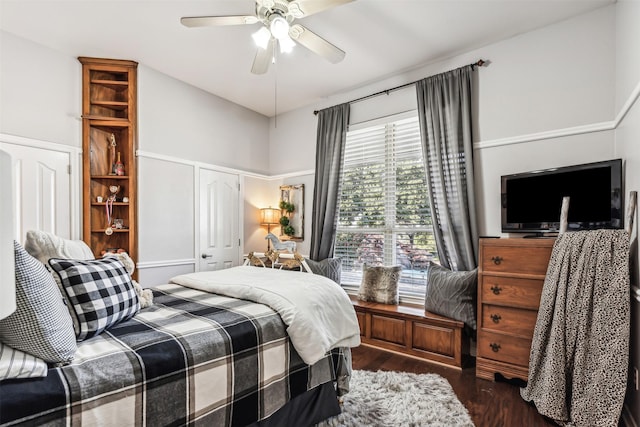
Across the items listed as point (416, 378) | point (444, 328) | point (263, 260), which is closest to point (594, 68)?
point (444, 328)

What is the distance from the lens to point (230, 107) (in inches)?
173

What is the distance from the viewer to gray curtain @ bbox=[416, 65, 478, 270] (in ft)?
9.79

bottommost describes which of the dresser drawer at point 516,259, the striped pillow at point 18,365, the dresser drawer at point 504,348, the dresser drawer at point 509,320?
the dresser drawer at point 504,348

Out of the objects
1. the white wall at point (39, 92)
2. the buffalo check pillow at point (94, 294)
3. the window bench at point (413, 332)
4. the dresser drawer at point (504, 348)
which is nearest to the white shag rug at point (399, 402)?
the window bench at point (413, 332)

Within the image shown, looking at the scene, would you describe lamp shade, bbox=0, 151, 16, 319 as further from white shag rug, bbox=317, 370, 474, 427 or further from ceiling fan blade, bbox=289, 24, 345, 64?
ceiling fan blade, bbox=289, 24, 345, 64

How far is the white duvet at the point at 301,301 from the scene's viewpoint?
1.66 m

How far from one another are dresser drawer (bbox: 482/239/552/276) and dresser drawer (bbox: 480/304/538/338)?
0.29 metres

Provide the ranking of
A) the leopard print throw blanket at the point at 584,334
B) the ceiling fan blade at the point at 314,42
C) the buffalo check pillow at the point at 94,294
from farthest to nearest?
the ceiling fan blade at the point at 314,42
the leopard print throw blanket at the point at 584,334
the buffalo check pillow at the point at 94,294

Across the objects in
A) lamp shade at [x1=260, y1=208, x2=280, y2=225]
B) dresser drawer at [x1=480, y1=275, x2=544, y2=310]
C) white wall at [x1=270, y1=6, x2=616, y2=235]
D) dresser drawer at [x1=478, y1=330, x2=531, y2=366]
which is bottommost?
dresser drawer at [x1=478, y1=330, x2=531, y2=366]

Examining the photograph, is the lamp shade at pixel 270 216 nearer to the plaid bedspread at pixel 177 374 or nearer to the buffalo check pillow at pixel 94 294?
the plaid bedspread at pixel 177 374

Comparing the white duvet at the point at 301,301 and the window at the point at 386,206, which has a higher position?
the window at the point at 386,206

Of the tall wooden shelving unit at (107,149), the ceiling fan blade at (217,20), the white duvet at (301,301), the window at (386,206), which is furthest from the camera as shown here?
the window at (386,206)

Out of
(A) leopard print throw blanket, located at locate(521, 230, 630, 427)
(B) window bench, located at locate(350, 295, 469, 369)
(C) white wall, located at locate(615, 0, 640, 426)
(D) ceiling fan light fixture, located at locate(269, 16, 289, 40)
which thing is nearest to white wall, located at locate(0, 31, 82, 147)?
(D) ceiling fan light fixture, located at locate(269, 16, 289, 40)

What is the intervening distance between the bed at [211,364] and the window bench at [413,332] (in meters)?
1.13
